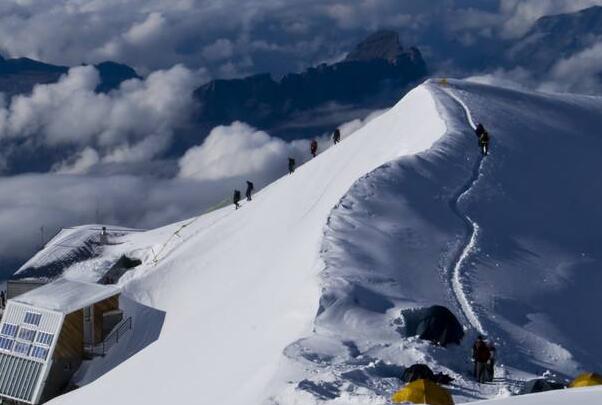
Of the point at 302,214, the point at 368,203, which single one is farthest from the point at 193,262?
the point at 368,203

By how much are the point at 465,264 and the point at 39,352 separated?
20.9 m

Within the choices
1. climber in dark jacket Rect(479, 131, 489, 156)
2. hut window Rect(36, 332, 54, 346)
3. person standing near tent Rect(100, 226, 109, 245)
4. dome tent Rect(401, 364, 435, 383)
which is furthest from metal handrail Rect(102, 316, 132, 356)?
person standing near tent Rect(100, 226, 109, 245)

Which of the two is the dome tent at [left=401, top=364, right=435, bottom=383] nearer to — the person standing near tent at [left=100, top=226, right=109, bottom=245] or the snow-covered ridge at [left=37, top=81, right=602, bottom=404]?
the snow-covered ridge at [left=37, top=81, right=602, bottom=404]

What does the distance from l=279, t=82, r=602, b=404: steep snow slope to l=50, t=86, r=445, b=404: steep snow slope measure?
1.42m

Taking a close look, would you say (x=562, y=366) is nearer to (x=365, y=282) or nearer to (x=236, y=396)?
(x=365, y=282)

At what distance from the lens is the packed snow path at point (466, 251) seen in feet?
112

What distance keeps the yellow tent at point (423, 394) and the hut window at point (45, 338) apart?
25.0 metres

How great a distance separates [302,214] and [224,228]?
28.7ft

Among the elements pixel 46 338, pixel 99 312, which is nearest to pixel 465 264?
pixel 99 312

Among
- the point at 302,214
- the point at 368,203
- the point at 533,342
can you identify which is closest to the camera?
the point at 533,342

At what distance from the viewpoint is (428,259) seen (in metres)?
38.4

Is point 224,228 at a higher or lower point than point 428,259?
lower

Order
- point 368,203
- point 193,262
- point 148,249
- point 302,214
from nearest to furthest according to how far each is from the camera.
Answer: point 368,203 → point 302,214 → point 193,262 → point 148,249

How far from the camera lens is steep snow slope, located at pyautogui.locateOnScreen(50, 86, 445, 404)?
1264 inches
